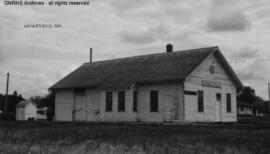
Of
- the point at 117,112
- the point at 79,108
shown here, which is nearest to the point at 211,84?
the point at 117,112

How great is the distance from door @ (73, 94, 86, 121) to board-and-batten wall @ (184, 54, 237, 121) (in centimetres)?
934

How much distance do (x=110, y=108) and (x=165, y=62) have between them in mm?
5145

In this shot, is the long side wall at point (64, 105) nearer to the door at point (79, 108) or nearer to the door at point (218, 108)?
the door at point (79, 108)

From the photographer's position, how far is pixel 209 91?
27.1m

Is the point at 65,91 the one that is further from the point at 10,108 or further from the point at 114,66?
the point at 10,108

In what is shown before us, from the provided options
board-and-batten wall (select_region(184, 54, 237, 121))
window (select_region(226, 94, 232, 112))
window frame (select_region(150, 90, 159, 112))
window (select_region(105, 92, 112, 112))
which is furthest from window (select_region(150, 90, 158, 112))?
window (select_region(226, 94, 232, 112))

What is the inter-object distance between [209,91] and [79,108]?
1057cm

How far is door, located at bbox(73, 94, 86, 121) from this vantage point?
101 feet

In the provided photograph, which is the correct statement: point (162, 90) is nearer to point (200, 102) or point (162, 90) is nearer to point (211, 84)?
point (200, 102)

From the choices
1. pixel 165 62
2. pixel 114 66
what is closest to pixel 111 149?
pixel 165 62

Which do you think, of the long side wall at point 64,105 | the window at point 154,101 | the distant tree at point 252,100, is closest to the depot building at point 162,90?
the window at point 154,101

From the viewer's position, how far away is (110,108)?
92.9 feet

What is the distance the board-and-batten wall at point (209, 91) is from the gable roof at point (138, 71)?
702mm

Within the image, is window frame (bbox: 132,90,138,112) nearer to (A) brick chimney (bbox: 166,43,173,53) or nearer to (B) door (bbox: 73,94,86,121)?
(B) door (bbox: 73,94,86,121)
